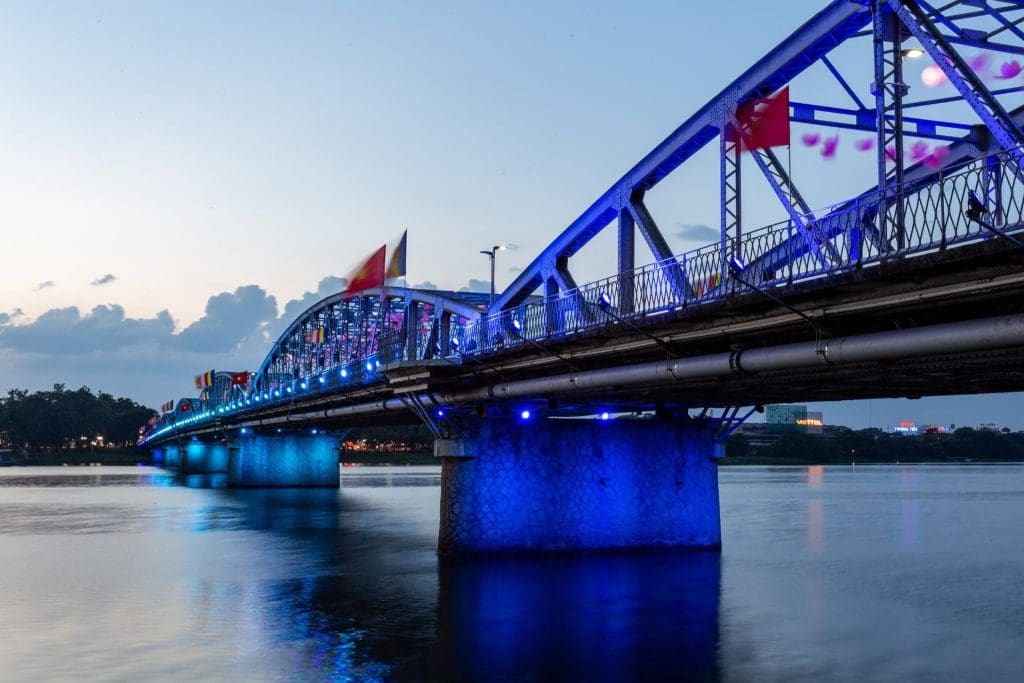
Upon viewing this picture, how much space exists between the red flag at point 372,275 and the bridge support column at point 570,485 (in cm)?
2666

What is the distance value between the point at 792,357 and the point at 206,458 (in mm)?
166163

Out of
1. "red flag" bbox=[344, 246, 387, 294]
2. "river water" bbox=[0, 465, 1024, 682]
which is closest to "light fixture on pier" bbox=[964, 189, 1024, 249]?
"river water" bbox=[0, 465, 1024, 682]

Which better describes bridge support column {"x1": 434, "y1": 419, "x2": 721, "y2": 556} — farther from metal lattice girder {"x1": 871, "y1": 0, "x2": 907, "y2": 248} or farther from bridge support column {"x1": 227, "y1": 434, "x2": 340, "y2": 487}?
bridge support column {"x1": 227, "y1": 434, "x2": 340, "y2": 487}

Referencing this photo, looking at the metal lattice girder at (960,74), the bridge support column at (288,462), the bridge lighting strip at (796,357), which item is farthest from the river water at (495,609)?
the bridge support column at (288,462)

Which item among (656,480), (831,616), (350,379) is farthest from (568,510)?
(350,379)

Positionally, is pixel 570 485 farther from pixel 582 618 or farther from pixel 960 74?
pixel 960 74

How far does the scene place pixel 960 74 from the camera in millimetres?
20344

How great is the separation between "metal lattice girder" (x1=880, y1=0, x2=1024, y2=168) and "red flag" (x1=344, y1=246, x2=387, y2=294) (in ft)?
146

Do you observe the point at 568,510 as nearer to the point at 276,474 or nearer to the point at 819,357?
the point at 819,357

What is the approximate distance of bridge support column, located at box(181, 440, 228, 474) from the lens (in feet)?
581

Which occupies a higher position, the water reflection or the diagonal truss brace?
the diagonal truss brace

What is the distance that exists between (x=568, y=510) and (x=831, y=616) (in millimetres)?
11526

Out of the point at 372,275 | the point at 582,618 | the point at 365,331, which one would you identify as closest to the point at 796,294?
the point at 582,618

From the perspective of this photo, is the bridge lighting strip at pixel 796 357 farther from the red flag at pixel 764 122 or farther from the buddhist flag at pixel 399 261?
the buddhist flag at pixel 399 261
